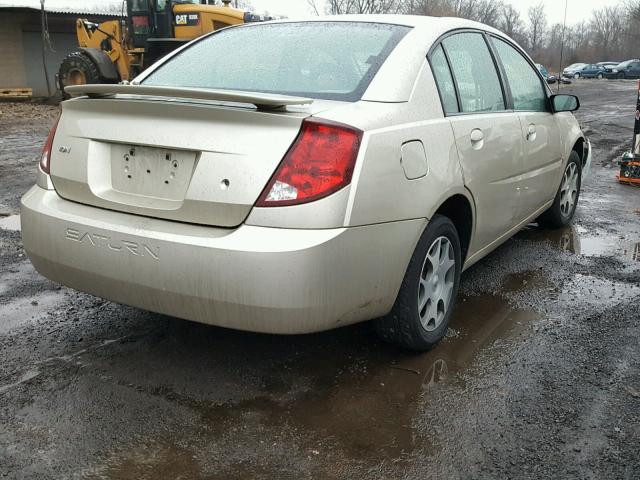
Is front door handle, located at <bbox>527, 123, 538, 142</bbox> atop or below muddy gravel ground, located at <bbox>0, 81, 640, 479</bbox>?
atop

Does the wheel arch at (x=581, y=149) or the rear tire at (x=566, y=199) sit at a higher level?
the wheel arch at (x=581, y=149)

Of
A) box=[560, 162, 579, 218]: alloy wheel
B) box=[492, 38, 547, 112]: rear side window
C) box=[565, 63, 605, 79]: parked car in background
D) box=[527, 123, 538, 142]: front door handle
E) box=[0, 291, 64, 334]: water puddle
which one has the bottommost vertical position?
box=[565, 63, 605, 79]: parked car in background

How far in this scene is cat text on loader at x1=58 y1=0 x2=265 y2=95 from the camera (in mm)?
14719

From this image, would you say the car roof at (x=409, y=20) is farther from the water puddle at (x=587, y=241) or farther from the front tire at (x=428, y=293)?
the water puddle at (x=587, y=241)

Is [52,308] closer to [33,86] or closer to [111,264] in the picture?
[111,264]

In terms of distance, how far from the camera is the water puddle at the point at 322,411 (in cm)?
244

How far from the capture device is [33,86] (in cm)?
2491

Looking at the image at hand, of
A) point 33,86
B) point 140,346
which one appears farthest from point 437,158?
point 33,86

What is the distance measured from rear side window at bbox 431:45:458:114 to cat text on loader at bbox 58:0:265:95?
12.0m

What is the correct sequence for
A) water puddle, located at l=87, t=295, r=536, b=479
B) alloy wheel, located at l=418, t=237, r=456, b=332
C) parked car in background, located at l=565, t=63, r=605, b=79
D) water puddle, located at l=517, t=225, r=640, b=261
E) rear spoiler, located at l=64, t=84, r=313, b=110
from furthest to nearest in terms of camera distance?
parked car in background, located at l=565, t=63, r=605, b=79
water puddle, located at l=517, t=225, r=640, b=261
alloy wheel, located at l=418, t=237, r=456, b=332
rear spoiler, located at l=64, t=84, r=313, b=110
water puddle, located at l=87, t=295, r=536, b=479

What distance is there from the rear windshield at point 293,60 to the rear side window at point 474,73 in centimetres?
42

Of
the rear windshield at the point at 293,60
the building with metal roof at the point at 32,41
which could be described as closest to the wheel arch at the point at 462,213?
the rear windshield at the point at 293,60

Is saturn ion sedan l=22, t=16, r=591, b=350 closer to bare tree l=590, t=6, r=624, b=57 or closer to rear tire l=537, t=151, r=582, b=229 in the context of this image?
rear tire l=537, t=151, r=582, b=229

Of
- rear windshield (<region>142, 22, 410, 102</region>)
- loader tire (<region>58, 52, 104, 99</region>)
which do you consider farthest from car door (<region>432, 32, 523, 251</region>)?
loader tire (<region>58, 52, 104, 99</region>)
